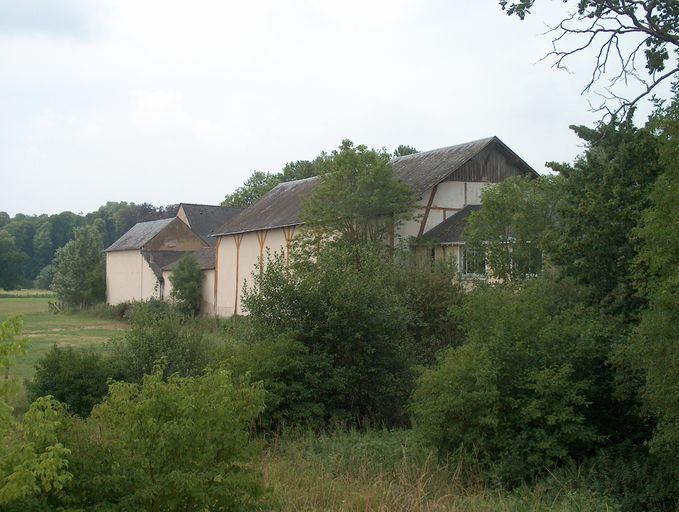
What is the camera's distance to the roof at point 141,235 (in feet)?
207

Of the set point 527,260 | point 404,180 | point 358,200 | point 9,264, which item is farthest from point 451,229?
point 9,264

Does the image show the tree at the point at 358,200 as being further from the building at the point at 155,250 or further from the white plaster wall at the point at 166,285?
the white plaster wall at the point at 166,285

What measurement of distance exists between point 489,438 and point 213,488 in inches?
293

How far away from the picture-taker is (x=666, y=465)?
40.4 feet

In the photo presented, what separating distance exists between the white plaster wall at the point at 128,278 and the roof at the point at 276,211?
13811 mm

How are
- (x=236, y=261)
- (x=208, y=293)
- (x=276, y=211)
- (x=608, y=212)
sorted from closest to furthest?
(x=608, y=212) < (x=276, y=211) < (x=236, y=261) < (x=208, y=293)

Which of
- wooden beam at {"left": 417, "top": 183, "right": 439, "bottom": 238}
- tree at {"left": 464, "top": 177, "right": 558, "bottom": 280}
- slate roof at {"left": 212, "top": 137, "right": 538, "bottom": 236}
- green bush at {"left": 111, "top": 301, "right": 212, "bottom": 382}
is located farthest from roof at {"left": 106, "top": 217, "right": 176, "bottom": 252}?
green bush at {"left": 111, "top": 301, "right": 212, "bottom": 382}

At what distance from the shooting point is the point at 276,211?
4347 centimetres

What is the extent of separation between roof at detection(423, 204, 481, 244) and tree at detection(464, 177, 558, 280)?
159 inches

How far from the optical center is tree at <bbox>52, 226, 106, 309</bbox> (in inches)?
2601

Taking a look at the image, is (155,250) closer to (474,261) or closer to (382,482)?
(474,261)

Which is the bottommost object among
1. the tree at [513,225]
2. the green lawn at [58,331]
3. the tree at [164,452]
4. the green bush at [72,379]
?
the green lawn at [58,331]

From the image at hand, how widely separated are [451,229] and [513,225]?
723cm

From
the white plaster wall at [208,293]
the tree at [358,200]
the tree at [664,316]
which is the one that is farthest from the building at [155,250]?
the tree at [664,316]
